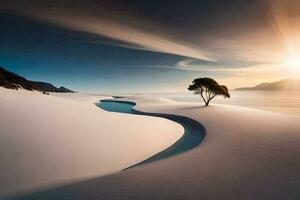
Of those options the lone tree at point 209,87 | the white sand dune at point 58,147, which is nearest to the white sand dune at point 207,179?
the white sand dune at point 58,147

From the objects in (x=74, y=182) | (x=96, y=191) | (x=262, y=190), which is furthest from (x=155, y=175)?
(x=262, y=190)

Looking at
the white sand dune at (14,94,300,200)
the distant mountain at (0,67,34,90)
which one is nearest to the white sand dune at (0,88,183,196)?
the white sand dune at (14,94,300,200)

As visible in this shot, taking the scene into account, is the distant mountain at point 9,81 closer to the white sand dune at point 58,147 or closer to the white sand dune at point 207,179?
the white sand dune at point 58,147

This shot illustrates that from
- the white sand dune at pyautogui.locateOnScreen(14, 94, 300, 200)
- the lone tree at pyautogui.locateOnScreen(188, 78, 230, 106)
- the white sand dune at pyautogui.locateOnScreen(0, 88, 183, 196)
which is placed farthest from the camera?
the lone tree at pyautogui.locateOnScreen(188, 78, 230, 106)

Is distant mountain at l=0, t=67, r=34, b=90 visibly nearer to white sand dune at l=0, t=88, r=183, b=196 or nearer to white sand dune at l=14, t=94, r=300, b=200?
white sand dune at l=0, t=88, r=183, b=196

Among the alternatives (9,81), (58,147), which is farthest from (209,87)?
(9,81)

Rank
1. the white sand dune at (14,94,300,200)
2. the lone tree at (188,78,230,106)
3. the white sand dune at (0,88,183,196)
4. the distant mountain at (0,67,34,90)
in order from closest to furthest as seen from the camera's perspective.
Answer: the white sand dune at (14,94,300,200) < the white sand dune at (0,88,183,196) < the lone tree at (188,78,230,106) < the distant mountain at (0,67,34,90)

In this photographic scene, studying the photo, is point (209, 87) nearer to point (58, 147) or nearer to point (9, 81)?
point (58, 147)

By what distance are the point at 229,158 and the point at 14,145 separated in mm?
9346

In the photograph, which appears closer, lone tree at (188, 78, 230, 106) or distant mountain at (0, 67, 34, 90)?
lone tree at (188, 78, 230, 106)

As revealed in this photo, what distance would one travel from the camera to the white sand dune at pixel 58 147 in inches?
304

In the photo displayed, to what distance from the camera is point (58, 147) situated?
10148 millimetres

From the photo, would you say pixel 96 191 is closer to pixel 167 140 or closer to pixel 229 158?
pixel 229 158

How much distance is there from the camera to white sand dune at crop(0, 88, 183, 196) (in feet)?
25.3
